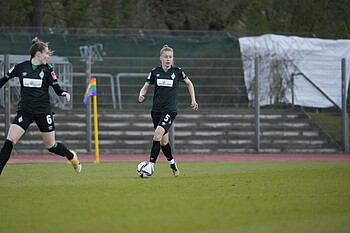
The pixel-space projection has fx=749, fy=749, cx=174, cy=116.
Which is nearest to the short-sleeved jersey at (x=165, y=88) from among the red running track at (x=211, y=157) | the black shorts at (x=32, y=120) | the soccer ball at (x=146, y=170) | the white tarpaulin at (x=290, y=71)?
the soccer ball at (x=146, y=170)

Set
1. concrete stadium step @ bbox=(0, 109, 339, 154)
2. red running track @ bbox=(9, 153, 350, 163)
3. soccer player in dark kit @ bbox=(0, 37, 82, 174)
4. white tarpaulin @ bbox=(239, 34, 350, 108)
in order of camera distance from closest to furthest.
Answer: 1. soccer player in dark kit @ bbox=(0, 37, 82, 174)
2. red running track @ bbox=(9, 153, 350, 163)
3. concrete stadium step @ bbox=(0, 109, 339, 154)
4. white tarpaulin @ bbox=(239, 34, 350, 108)

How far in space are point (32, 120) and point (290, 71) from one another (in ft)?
46.4

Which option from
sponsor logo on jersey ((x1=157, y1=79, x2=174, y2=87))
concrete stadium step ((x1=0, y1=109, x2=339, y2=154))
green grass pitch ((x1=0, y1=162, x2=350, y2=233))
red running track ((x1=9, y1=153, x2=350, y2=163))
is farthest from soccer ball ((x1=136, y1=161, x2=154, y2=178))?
concrete stadium step ((x1=0, y1=109, x2=339, y2=154))

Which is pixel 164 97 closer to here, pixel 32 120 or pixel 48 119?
pixel 48 119

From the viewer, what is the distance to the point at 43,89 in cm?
1129

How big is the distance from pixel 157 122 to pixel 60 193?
333 centimetres

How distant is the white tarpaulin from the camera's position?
23.5m

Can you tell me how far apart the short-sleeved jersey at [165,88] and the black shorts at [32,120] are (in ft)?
6.10

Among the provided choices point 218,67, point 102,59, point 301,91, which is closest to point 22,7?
point 102,59

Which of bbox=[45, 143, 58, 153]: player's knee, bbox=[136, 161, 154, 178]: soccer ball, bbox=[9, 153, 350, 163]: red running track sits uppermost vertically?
bbox=[45, 143, 58, 153]: player's knee

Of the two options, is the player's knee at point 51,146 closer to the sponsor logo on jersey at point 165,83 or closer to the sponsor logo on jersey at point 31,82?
the sponsor logo on jersey at point 31,82

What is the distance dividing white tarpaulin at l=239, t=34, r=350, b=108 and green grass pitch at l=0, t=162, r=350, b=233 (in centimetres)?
1118

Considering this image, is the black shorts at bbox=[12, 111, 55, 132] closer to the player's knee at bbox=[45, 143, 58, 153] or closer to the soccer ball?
the player's knee at bbox=[45, 143, 58, 153]

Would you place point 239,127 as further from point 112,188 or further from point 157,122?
point 112,188
